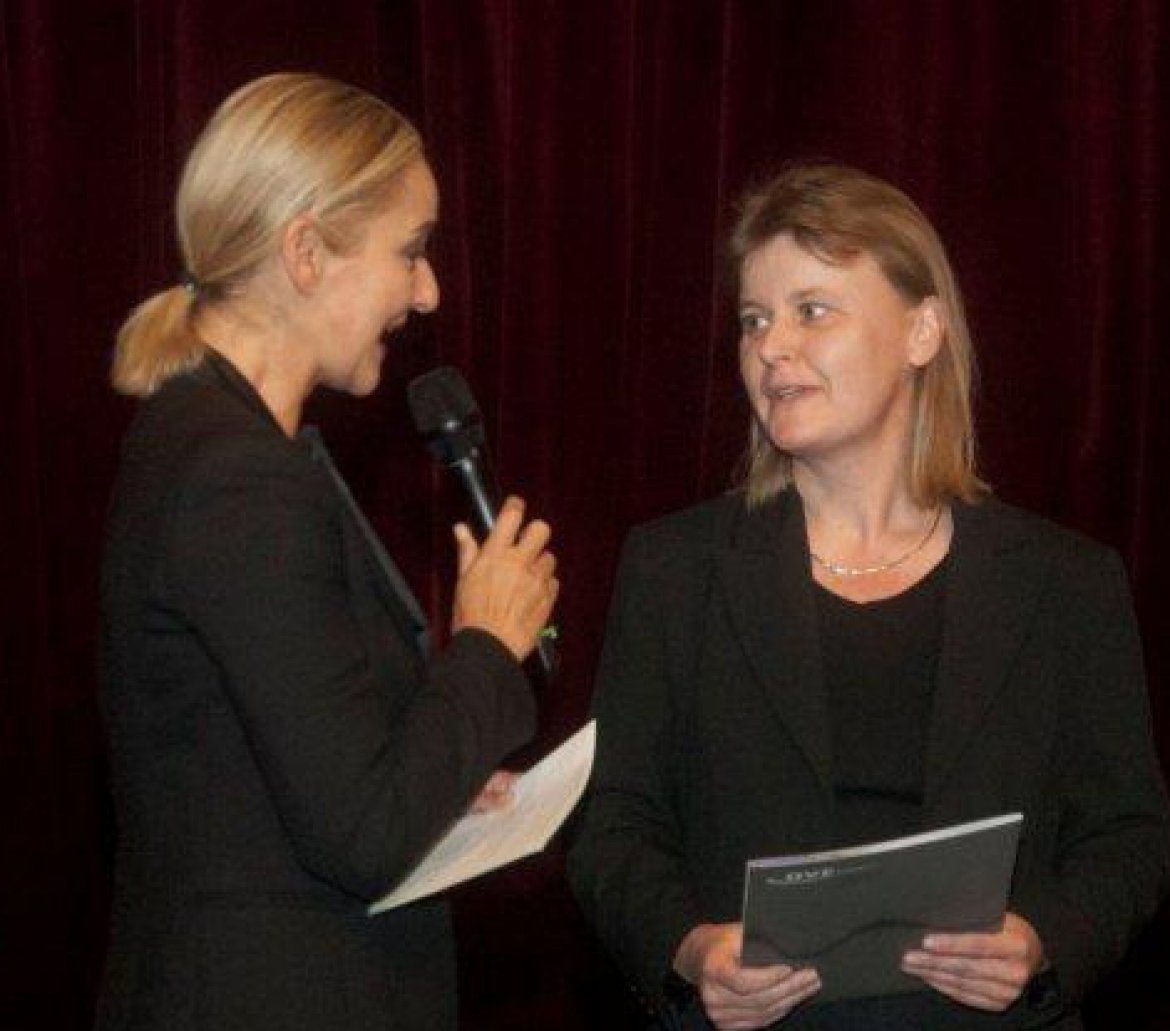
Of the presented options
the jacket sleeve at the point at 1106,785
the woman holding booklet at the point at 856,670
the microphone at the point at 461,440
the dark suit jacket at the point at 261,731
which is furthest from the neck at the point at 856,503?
the dark suit jacket at the point at 261,731

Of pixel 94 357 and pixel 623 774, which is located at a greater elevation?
pixel 94 357

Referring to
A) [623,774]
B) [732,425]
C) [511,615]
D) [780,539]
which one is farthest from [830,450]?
[732,425]

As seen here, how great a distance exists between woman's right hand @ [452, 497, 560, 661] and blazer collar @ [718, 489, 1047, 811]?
16.8 inches

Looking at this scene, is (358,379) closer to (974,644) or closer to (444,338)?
(974,644)

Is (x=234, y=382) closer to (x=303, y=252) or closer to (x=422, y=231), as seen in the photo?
(x=303, y=252)

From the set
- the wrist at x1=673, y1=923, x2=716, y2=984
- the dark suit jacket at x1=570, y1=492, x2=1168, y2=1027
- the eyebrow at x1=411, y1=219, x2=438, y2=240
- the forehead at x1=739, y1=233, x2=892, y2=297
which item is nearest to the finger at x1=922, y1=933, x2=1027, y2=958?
the dark suit jacket at x1=570, y1=492, x2=1168, y2=1027

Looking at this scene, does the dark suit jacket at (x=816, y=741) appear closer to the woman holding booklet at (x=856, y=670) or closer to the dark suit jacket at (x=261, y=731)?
the woman holding booklet at (x=856, y=670)

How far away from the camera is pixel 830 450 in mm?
2129

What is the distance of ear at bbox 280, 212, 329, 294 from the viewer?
64.8 inches

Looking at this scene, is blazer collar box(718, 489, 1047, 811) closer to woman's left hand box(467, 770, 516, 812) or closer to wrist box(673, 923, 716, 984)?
wrist box(673, 923, 716, 984)

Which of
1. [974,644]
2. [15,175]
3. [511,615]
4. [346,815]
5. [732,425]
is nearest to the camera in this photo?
[346,815]

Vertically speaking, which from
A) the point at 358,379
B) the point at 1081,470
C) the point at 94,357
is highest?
the point at 358,379

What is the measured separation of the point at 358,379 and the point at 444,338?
1.35 metres

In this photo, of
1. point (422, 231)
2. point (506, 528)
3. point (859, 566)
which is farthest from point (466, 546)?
point (859, 566)
